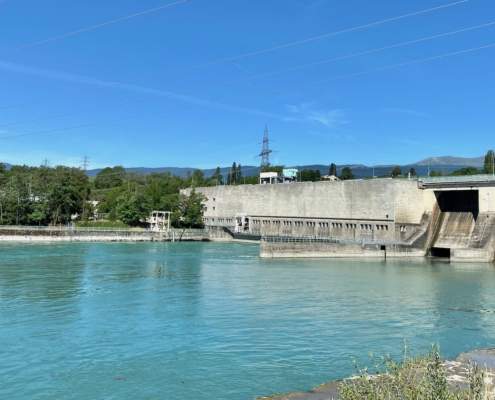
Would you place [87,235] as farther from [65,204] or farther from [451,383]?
[451,383]

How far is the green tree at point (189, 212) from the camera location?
70188mm

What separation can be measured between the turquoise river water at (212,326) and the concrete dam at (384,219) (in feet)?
30.6

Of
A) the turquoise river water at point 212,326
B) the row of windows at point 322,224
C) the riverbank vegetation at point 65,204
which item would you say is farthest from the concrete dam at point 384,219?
the riverbank vegetation at point 65,204

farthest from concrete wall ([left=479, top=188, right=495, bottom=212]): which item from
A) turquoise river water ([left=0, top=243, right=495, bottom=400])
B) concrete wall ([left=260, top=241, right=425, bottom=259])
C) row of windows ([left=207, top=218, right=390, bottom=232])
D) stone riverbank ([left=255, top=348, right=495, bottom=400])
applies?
stone riverbank ([left=255, top=348, right=495, bottom=400])

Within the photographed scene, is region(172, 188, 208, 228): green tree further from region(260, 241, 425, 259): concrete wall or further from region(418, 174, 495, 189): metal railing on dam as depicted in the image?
region(418, 174, 495, 189): metal railing on dam

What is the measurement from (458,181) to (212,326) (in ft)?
112

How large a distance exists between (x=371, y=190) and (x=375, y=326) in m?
33.4

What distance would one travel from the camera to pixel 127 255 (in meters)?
40.0

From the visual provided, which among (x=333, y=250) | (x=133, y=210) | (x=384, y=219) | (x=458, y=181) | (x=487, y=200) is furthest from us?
(x=133, y=210)

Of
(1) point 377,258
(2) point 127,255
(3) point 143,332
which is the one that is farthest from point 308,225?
Answer: (3) point 143,332

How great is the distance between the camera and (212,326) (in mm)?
15477

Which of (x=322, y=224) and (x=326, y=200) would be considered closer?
(x=326, y=200)

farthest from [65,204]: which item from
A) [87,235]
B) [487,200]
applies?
[487,200]

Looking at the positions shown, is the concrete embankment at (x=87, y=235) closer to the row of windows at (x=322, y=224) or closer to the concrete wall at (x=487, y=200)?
the row of windows at (x=322, y=224)
